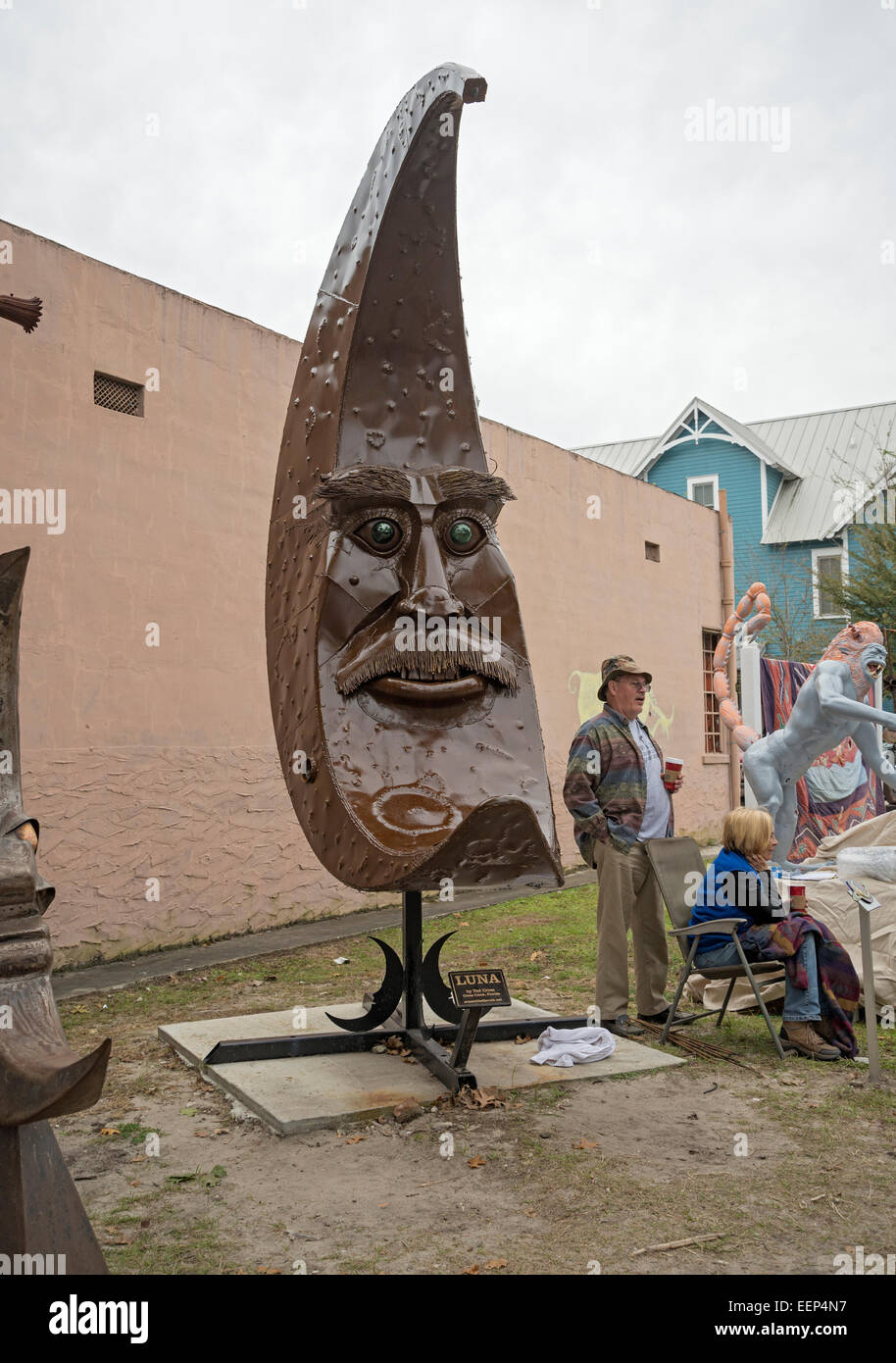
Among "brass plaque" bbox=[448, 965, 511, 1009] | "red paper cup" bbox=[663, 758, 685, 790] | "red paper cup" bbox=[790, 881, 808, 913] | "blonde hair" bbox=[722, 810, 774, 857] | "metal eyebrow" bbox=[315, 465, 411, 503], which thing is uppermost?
"metal eyebrow" bbox=[315, 465, 411, 503]

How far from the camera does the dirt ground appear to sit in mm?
3359

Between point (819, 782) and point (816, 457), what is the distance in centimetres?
1352

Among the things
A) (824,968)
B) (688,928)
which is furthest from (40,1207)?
(824,968)

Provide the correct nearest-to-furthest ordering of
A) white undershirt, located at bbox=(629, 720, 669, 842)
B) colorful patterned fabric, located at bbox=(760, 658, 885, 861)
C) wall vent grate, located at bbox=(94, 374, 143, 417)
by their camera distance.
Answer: white undershirt, located at bbox=(629, 720, 669, 842)
wall vent grate, located at bbox=(94, 374, 143, 417)
colorful patterned fabric, located at bbox=(760, 658, 885, 861)

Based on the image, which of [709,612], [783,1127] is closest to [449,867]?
[783,1127]

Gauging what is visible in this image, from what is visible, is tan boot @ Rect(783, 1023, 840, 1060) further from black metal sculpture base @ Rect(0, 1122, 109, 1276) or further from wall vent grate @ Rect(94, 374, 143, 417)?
wall vent grate @ Rect(94, 374, 143, 417)

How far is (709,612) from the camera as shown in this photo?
57.3 feet

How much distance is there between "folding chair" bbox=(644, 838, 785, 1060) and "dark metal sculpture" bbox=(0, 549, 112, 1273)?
380 cm

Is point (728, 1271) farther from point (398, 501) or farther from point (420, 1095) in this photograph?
point (398, 501)

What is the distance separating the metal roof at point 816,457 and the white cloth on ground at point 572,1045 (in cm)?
1834

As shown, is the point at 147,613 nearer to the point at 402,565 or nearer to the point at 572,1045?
the point at 402,565

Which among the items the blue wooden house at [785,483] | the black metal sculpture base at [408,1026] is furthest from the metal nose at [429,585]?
the blue wooden house at [785,483]

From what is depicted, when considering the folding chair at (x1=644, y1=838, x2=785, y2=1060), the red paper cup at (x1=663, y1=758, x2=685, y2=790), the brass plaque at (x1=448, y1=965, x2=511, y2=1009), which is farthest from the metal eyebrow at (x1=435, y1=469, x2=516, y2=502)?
the red paper cup at (x1=663, y1=758, x2=685, y2=790)

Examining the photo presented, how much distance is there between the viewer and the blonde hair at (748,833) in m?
5.71
